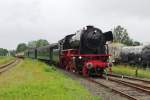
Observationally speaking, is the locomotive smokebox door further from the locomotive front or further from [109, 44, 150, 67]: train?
[109, 44, 150, 67]: train

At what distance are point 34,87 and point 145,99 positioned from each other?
4769mm

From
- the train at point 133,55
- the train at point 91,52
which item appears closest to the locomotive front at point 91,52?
the train at point 91,52

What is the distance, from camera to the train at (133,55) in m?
40.2

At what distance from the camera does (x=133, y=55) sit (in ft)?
149

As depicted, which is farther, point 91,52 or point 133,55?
point 133,55

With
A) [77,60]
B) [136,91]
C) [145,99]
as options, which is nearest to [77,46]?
[77,60]

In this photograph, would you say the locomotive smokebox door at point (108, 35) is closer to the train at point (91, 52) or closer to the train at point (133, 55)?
the train at point (91, 52)

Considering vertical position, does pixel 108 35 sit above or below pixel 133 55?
above

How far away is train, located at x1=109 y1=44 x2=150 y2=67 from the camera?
40.2 metres

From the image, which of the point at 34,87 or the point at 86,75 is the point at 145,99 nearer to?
the point at 34,87

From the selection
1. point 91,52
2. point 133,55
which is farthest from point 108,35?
point 133,55

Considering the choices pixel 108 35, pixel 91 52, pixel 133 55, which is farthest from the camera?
pixel 133 55

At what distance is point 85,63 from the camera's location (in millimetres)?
27984

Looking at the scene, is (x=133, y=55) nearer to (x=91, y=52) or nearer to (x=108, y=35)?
(x=108, y=35)
